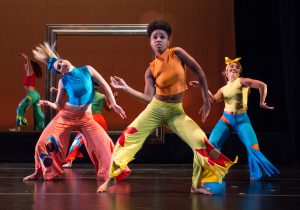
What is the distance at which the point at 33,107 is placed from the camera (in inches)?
327

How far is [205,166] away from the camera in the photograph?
4367 millimetres

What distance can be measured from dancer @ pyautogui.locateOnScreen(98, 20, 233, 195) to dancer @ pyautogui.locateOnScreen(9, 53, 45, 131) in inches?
157

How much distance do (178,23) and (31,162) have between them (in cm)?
292

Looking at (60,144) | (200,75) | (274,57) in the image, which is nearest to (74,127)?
(60,144)

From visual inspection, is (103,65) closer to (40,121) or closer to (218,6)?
(40,121)

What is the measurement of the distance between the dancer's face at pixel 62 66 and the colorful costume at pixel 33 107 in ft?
9.01

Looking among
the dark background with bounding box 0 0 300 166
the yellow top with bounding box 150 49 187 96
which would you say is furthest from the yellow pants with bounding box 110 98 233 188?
the dark background with bounding box 0 0 300 166

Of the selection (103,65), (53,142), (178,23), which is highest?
(178,23)

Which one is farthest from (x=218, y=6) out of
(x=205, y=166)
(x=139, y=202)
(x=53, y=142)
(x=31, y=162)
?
(x=139, y=202)

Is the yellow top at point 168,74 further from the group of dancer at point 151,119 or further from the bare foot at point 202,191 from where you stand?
the bare foot at point 202,191

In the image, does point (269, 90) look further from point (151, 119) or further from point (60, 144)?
point (151, 119)

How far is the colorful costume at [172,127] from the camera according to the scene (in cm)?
436

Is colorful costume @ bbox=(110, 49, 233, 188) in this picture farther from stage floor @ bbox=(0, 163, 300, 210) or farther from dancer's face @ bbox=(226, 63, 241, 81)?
dancer's face @ bbox=(226, 63, 241, 81)

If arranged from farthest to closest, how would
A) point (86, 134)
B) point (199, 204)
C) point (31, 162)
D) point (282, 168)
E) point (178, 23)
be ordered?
point (178, 23) < point (31, 162) < point (282, 168) < point (86, 134) < point (199, 204)
